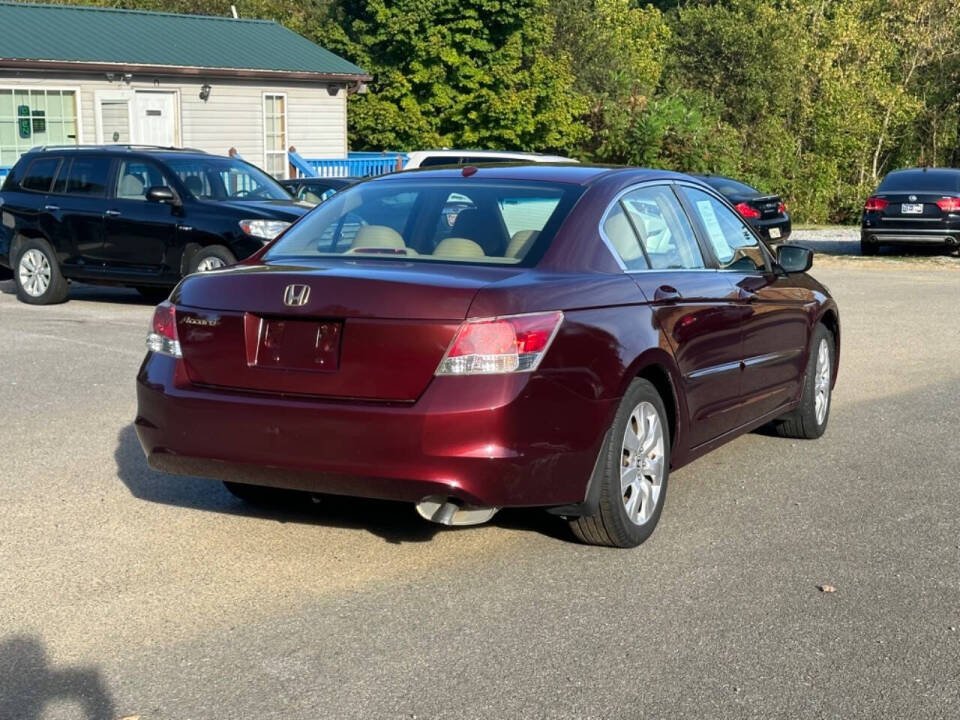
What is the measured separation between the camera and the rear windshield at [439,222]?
6.08 metres

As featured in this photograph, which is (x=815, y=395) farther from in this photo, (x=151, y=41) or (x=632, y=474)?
(x=151, y=41)

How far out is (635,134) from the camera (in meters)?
36.7

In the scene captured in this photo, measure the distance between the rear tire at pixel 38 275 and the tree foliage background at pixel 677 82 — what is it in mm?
22152

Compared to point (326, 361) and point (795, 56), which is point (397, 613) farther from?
point (795, 56)

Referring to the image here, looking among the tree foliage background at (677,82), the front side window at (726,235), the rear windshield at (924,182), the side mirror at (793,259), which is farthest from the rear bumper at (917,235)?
the front side window at (726,235)

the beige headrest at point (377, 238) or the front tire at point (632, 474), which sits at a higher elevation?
the beige headrest at point (377, 238)

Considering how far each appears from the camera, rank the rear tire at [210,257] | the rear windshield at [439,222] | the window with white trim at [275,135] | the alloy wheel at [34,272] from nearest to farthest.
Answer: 1. the rear windshield at [439,222]
2. the rear tire at [210,257]
3. the alloy wheel at [34,272]
4. the window with white trim at [275,135]

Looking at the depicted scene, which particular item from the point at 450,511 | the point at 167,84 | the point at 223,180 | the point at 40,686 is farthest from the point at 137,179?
the point at 167,84

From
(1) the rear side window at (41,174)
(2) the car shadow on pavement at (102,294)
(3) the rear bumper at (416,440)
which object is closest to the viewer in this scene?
(3) the rear bumper at (416,440)

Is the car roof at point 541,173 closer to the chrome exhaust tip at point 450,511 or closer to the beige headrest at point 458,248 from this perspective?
the beige headrest at point 458,248

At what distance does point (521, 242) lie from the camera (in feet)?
19.8

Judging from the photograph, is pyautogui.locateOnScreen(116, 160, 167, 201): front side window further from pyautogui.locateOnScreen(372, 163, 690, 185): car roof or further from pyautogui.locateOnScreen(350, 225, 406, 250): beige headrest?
pyautogui.locateOnScreen(350, 225, 406, 250): beige headrest

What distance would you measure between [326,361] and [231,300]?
0.53 meters

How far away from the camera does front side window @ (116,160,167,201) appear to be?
1583 centimetres
